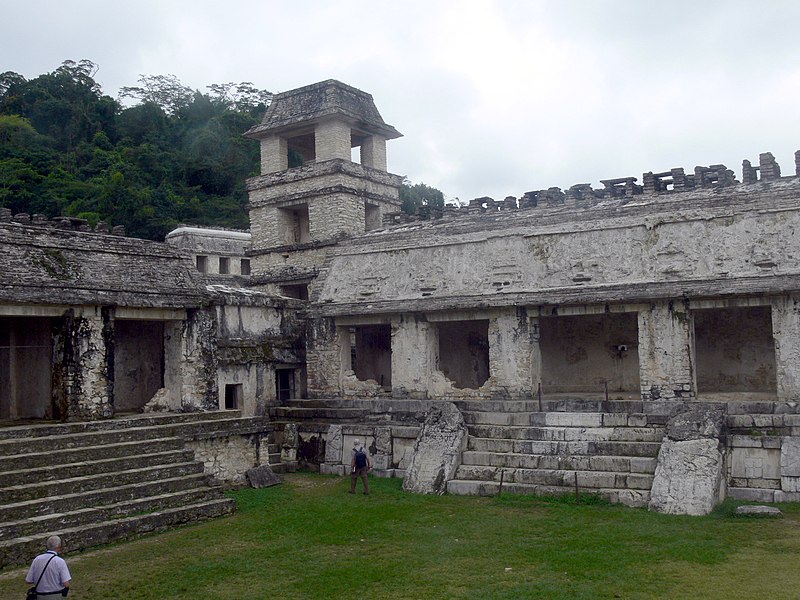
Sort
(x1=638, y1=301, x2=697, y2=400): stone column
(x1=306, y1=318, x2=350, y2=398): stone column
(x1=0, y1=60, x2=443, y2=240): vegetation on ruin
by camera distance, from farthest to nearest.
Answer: (x1=0, y1=60, x2=443, y2=240): vegetation on ruin, (x1=306, y1=318, x2=350, y2=398): stone column, (x1=638, y1=301, x2=697, y2=400): stone column

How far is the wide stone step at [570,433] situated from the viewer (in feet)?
50.9

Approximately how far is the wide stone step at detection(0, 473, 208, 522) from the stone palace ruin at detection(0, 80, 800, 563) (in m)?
0.04

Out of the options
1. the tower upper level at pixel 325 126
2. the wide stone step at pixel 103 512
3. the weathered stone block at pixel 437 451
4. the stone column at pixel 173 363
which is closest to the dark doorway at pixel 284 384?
the stone column at pixel 173 363

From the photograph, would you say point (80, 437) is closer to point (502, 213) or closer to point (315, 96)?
point (502, 213)

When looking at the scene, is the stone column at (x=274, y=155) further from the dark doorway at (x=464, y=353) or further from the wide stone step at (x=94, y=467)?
the wide stone step at (x=94, y=467)

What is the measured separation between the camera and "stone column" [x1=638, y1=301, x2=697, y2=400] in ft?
55.0

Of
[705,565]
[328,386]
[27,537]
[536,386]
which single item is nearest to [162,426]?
[27,537]

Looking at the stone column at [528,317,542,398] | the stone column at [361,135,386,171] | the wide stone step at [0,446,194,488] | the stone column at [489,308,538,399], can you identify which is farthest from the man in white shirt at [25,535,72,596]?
the stone column at [361,135,386,171]

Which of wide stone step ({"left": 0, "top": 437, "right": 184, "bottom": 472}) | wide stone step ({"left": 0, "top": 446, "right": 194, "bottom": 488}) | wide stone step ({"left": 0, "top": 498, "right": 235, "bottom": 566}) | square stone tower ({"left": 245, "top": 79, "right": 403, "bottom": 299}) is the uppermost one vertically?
square stone tower ({"left": 245, "top": 79, "right": 403, "bottom": 299})

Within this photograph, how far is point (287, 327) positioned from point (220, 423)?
219 inches

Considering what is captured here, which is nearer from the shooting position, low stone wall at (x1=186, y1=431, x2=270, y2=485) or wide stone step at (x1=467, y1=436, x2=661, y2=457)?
wide stone step at (x1=467, y1=436, x2=661, y2=457)

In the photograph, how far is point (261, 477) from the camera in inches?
677

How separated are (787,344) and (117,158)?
39676mm

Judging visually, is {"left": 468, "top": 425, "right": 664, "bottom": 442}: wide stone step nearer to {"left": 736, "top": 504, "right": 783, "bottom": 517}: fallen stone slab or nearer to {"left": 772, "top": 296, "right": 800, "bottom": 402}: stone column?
{"left": 736, "top": 504, "right": 783, "bottom": 517}: fallen stone slab
